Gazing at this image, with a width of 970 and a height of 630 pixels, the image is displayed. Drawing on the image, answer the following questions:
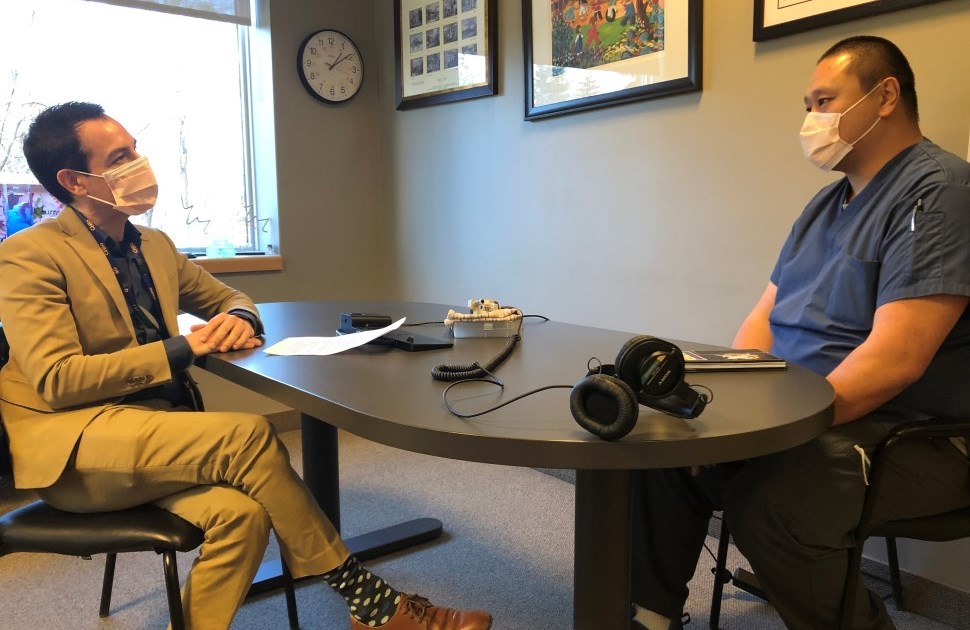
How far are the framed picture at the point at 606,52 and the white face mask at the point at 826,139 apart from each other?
0.74 metres

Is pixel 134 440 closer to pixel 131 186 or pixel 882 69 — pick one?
pixel 131 186

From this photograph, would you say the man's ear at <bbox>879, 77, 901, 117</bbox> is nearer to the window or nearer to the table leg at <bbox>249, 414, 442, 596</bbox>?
the table leg at <bbox>249, 414, 442, 596</bbox>

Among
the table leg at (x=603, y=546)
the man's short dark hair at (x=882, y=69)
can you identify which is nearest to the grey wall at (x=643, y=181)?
the man's short dark hair at (x=882, y=69)

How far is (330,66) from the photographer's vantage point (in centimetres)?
353

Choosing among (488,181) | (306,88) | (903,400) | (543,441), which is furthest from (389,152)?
(543,441)

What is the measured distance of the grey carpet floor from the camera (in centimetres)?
185

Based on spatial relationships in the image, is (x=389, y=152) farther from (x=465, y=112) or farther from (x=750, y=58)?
(x=750, y=58)

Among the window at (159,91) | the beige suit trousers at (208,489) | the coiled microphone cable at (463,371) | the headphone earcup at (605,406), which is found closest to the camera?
the headphone earcup at (605,406)

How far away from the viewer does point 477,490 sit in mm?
2695

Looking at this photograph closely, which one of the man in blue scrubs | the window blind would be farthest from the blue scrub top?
the window blind

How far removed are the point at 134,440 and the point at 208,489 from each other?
0.16m

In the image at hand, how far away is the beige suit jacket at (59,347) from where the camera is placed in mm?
1312

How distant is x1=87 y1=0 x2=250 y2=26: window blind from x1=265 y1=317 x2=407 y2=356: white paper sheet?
2341 mm

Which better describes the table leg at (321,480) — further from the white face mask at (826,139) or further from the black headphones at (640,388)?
the white face mask at (826,139)
